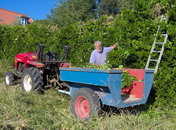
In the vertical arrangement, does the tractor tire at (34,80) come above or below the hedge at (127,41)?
below

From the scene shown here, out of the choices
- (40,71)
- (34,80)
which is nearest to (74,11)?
(40,71)

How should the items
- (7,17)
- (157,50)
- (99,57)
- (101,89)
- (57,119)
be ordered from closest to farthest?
(57,119)
(101,89)
(157,50)
(99,57)
(7,17)

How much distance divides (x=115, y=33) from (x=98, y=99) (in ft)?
8.86

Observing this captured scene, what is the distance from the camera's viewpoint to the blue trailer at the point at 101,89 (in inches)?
170

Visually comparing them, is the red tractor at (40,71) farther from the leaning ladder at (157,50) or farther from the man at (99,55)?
the leaning ladder at (157,50)

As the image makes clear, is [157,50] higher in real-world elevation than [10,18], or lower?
lower

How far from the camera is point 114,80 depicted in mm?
4254

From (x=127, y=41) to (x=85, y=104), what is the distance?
6.92ft

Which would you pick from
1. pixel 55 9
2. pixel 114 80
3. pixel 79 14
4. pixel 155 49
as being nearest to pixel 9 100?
pixel 114 80

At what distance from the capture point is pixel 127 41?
20.2ft

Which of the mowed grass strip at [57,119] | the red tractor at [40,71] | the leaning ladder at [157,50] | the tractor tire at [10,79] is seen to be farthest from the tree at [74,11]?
the mowed grass strip at [57,119]

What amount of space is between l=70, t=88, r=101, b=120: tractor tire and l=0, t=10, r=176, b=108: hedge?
5.14 ft

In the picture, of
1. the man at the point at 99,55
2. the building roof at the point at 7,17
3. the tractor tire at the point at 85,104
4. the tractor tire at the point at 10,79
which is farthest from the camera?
the building roof at the point at 7,17

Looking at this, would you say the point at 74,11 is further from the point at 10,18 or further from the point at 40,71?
the point at 40,71
